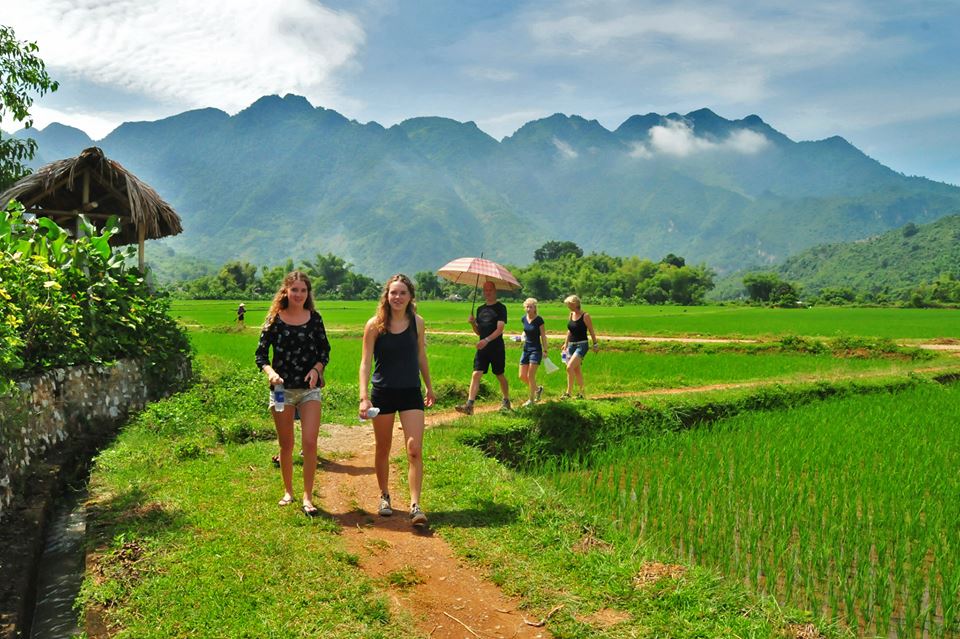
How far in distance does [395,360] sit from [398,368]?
0.21 ft

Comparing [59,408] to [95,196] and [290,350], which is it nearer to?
[290,350]

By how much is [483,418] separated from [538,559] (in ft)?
13.6

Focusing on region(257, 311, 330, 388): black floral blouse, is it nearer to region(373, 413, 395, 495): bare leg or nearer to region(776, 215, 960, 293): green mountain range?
region(373, 413, 395, 495): bare leg

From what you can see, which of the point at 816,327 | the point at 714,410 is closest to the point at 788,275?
the point at 816,327

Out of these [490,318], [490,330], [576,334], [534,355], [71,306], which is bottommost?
[534,355]

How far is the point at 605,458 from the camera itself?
25.2 feet

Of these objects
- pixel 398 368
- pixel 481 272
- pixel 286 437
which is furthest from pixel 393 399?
pixel 481 272

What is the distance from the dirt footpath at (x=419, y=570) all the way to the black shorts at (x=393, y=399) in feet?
2.89

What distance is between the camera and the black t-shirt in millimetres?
8375

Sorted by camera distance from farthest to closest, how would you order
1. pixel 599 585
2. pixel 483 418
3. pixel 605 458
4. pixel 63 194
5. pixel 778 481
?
pixel 63 194
pixel 483 418
pixel 605 458
pixel 778 481
pixel 599 585

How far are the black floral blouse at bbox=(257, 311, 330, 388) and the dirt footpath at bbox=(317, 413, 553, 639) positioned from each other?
111cm

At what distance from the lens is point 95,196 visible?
512 inches

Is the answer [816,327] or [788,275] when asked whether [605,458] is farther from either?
[788,275]

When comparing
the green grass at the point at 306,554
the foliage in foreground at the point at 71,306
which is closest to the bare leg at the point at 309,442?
the green grass at the point at 306,554
